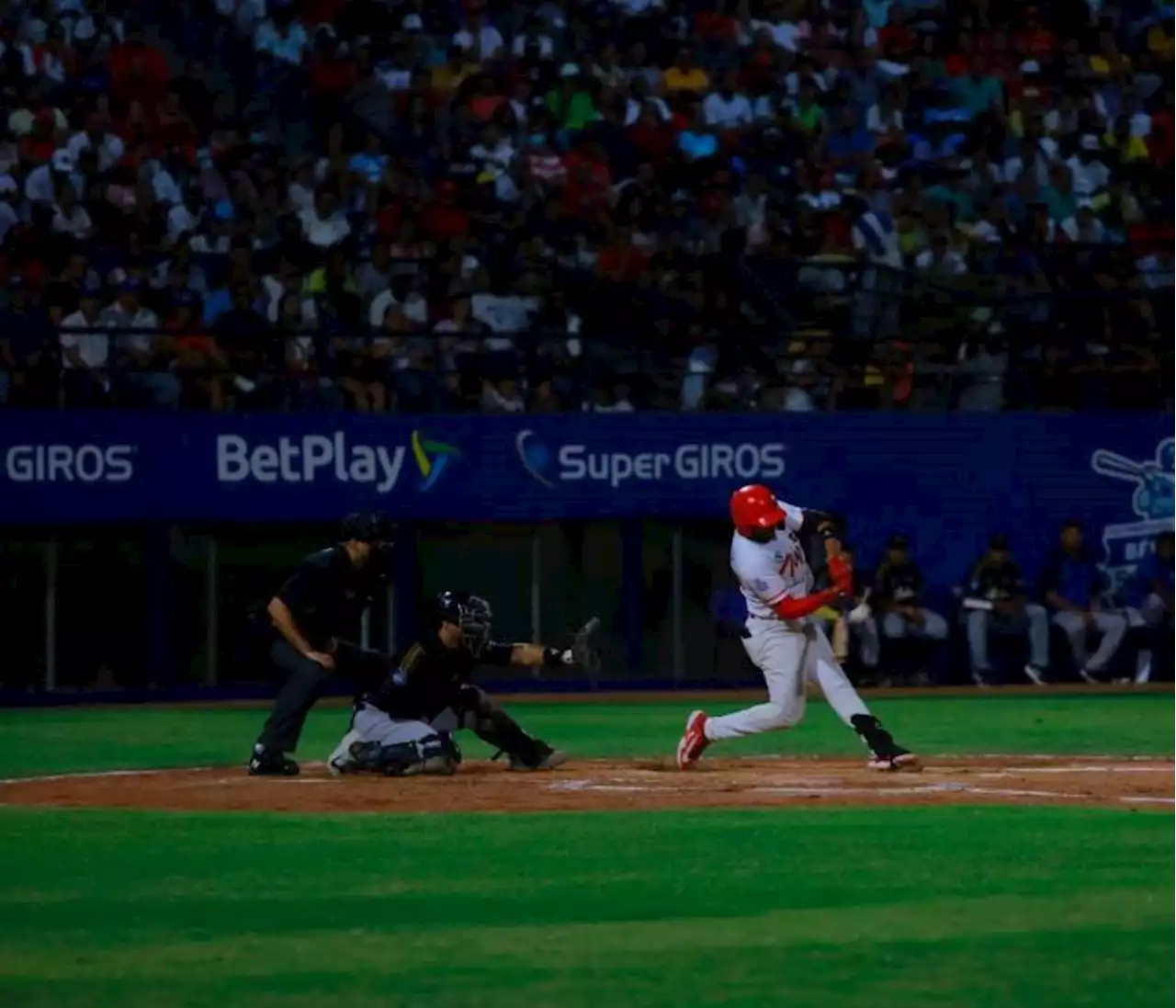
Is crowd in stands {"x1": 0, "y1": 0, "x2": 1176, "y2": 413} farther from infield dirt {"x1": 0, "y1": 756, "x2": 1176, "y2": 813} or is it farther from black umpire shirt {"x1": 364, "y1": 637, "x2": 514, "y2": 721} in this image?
black umpire shirt {"x1": 364, "y1": 637, "x2": 514, "y2": 721}

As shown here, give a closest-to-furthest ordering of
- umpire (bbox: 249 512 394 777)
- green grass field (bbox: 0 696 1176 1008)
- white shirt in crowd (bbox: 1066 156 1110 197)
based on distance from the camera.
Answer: green grass field (bbox: 0 696 1176 1008) → umpire (bbox: 249 512 394 777) → white shirt in crowd (bbox: 1066 156 1110 197)

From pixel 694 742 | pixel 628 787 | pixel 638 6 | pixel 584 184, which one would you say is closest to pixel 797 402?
pixel 584 184

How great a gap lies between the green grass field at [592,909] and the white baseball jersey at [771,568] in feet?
8.78

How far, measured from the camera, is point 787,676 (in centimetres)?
1644

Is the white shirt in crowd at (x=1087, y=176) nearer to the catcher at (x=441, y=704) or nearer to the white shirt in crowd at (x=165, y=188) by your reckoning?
the white shirt in crowd at (x=165, y=188)

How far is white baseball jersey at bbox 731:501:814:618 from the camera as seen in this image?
16312 mm

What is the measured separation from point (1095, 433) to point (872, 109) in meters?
4.26

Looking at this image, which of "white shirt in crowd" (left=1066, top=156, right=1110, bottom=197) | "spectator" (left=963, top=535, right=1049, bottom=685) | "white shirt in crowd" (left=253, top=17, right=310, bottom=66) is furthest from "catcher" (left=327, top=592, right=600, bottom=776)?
"white shirt in crowd" (left=1066, top=156, right=1110, bottom=197)

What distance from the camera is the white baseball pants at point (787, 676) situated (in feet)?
53.9

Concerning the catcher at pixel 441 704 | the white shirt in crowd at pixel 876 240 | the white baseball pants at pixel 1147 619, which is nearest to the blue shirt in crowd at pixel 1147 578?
the white baseball pants at pixel 1147 619

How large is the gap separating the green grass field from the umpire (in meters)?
2.41

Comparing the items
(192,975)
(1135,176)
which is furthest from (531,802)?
(1135,176)

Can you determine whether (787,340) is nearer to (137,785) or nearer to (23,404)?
(23,404)

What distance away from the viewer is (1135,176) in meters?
29.0
